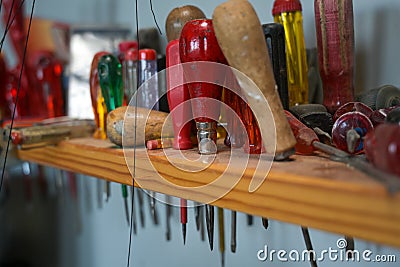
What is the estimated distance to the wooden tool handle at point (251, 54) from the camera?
0.30 meters

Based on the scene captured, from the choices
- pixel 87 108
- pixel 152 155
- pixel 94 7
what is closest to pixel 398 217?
pixel 152 155

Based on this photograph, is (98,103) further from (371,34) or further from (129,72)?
(371,34)

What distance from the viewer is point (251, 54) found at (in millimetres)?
305

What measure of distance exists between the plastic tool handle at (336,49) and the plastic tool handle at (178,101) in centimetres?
13

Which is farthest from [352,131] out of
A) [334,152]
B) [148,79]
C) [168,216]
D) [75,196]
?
[75,196]

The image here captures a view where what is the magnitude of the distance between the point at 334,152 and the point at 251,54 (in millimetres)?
91

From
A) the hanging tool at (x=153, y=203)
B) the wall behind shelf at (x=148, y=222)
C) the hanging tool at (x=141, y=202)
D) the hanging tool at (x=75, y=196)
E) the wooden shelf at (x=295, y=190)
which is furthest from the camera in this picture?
the hanging tool at (x=75, y=196)

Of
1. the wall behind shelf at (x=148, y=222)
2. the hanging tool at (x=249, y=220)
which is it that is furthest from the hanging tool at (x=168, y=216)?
the hanging tool at (x=249, y=220)

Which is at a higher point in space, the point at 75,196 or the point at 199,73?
the point at 199,73

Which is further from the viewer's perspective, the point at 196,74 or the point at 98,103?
the point at 98,103

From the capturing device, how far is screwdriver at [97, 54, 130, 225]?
51 centimetres

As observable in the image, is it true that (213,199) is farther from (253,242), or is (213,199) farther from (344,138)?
(253,242)

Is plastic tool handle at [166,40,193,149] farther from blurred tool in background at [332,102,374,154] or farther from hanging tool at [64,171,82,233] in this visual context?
hanging tool at [64,171,82,233]

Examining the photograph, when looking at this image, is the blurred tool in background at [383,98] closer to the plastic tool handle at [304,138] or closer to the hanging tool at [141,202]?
the plastic tool handle at [304,138]
